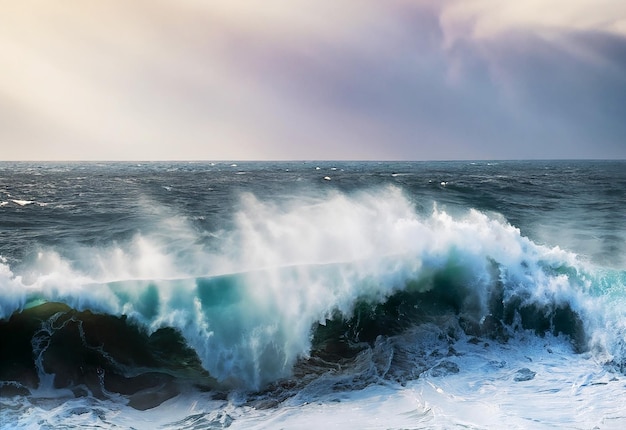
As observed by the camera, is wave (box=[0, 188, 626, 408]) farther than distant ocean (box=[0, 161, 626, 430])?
Yes

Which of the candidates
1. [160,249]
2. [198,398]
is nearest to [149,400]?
[198,398]

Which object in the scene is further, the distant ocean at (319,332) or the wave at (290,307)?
the wave at (290,307)

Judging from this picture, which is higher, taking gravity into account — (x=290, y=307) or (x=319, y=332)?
(x=290, y=307)

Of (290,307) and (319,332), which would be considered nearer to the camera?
(319,332)
